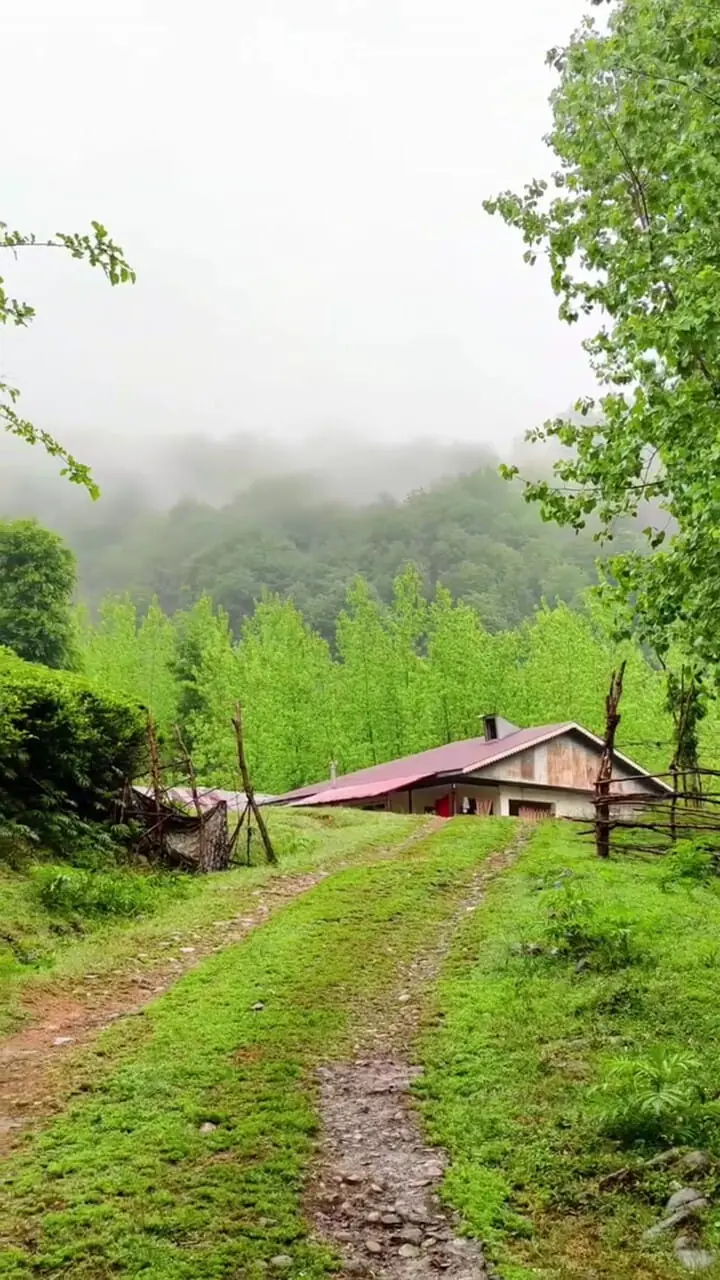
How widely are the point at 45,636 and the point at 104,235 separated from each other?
130 ft

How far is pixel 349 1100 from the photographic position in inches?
247

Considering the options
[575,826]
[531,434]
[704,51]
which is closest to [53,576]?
[575,826]

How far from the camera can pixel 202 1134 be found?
18.5 ft

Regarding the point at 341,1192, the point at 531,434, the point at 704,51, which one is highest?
the point at 704,51

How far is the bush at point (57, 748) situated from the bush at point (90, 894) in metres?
1.69

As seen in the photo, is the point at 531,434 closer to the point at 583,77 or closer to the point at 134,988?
the point at 583,77

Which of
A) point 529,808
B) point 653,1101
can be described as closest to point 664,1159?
point 653,1101

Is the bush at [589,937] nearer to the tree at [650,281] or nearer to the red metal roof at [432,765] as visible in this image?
the tree at [650,281]

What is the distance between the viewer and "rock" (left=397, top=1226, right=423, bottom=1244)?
4.57 m

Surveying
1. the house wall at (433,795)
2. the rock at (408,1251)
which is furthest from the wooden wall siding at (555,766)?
the rock at (408,1251)

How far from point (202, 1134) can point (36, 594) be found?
38.9m

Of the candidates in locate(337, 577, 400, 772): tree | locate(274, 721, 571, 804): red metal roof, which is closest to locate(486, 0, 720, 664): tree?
locate(274, 721, 571, 804): red metal roof

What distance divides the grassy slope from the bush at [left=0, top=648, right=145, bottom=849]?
2081mm

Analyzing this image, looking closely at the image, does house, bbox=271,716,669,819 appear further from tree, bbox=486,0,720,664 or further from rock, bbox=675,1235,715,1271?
rock, bbox=675,1235,715,1271
